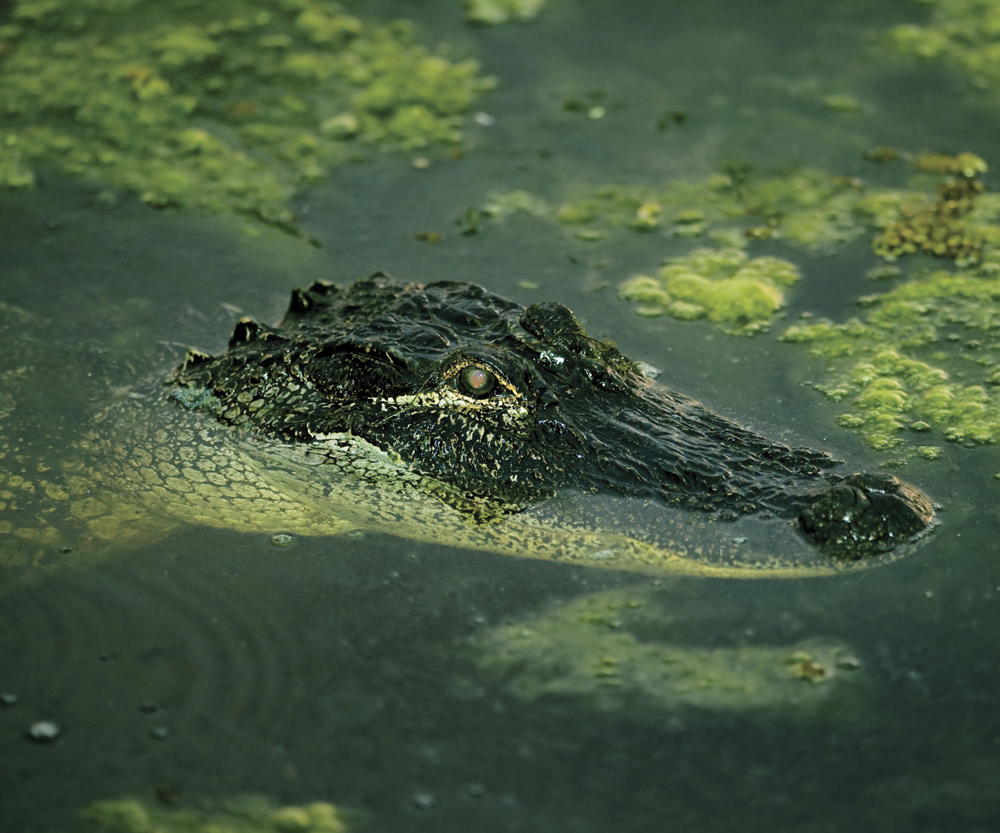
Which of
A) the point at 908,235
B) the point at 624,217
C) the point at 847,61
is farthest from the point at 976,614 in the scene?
the point at 847,61

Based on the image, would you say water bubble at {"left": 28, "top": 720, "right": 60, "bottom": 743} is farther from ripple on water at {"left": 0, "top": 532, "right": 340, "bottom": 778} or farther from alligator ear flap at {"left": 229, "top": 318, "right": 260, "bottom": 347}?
alligator ear flap at {"left": 229, "top": 318, "right": 260, "bottom": 347}

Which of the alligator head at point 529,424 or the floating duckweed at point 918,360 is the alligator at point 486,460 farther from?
the floating duckweed at point 918,360

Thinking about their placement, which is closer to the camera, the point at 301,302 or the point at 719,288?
the point at 301,302

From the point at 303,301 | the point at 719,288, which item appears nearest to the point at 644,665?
the point at 303,301

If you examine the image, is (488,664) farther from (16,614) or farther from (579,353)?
(16,614)

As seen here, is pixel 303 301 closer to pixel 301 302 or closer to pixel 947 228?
pixel 301 302

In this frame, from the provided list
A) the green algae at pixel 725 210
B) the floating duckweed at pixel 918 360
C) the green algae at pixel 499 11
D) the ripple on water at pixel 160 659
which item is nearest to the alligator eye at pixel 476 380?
the ripple on water at pixel 160 659
